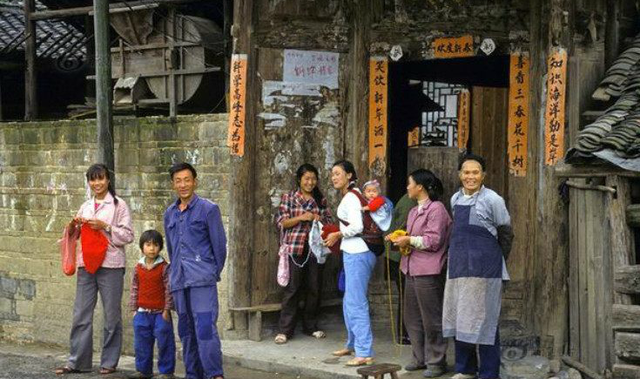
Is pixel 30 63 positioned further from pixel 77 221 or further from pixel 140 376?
pixel 140 376

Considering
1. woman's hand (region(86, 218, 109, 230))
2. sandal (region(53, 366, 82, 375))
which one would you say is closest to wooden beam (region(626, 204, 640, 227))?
woman's hand (region(86, 218, 109, 230))

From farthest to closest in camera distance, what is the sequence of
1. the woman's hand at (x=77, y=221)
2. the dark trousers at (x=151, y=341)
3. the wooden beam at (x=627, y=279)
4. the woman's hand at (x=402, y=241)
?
the woman's hand at (x=77, y=221) → the dark trousers at (x=151, y=341) → the woman's hand at (x=402, y=241) → the wooden beam at (x=627, y=279)

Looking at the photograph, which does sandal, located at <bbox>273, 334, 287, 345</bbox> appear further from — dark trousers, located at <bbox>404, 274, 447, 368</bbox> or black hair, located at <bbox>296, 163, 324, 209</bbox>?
dark trousers, located at <bbox>404, 274, 447, 368</bbox>

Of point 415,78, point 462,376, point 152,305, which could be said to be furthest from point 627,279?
point 415,78

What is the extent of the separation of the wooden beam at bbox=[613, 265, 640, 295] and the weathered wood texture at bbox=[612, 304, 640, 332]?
13cm

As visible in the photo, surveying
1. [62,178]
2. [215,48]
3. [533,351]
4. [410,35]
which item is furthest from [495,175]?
[62,178]

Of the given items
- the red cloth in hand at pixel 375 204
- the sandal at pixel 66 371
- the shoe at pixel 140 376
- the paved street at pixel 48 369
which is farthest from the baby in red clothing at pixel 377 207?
the sandal at pixel 66 371

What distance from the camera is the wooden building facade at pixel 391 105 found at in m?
9.90

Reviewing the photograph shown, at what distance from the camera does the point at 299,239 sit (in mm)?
11047

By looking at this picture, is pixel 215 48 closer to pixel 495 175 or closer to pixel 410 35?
pixel 410 35

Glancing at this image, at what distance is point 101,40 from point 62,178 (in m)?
2.80

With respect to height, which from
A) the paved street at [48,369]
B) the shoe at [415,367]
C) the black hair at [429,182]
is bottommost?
the paved street at [48,369]

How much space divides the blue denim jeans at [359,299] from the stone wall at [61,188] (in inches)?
79.7

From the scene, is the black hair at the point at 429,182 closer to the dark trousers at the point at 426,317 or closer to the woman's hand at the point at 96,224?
the dark trousers at the point at 426,317
